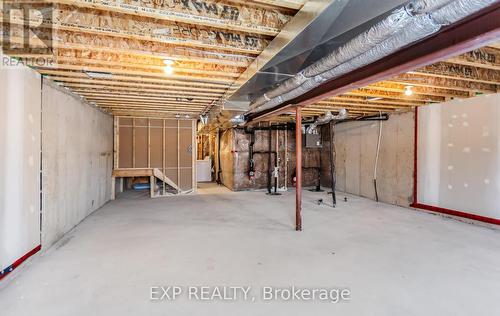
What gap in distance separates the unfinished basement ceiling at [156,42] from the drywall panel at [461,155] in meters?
4.15

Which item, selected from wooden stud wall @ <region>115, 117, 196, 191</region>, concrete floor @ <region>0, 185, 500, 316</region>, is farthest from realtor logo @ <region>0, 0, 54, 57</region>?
wooden stud wall @ <region>115, 117, 196, 191</region>

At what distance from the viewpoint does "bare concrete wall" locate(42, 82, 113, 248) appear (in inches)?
122

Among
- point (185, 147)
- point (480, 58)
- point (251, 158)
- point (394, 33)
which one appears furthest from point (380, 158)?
point (394, 33)

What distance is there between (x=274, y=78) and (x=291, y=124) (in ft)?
17.0

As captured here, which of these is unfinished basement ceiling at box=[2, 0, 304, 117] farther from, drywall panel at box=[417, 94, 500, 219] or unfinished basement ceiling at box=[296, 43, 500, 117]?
drywall panel at box=[417, 94, 500, 219]

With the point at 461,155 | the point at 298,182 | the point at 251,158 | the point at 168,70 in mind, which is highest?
the point at 168,70

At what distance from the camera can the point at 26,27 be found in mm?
2043

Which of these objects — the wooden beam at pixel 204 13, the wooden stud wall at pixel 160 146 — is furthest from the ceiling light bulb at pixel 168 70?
the wooden stud wall at pixel 160 146

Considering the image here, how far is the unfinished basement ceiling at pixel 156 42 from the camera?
1.81m

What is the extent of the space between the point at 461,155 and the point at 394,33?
4.22 m

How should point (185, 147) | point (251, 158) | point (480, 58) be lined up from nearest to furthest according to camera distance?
point (480, 58)
point (185, 147)
point (251, 158)

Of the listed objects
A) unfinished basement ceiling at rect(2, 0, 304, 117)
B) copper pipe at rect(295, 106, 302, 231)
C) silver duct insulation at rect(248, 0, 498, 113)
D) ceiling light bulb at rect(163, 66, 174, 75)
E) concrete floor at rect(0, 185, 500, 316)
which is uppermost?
unfinished basement ceiling at rect(2, 0, 304, 117)

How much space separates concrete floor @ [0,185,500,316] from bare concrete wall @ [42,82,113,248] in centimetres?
30

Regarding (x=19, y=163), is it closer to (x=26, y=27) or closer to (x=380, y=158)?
(x=26, y=27)
